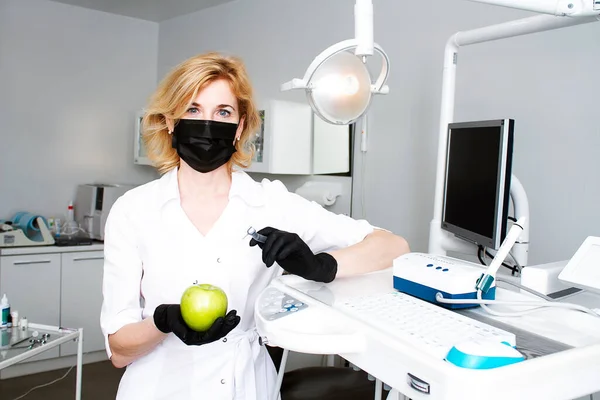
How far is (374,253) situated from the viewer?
1442mm

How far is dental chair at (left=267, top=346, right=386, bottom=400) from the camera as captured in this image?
6.55 ft

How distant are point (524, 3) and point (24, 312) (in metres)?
3.37

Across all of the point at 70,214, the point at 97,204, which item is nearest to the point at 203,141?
the point at 97,204

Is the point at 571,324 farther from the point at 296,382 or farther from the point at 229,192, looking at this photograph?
the point at 296,382

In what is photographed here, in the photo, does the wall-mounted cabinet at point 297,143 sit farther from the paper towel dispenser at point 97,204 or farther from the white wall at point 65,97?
the white wall at point 65,97

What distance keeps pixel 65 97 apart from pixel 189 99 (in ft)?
10.4

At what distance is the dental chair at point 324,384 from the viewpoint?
6.55 feet

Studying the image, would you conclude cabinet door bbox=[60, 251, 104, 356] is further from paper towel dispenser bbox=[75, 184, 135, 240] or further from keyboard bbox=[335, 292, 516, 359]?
keyboard bbox=[335, 292, 516, 359]

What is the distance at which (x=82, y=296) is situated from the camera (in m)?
3.68

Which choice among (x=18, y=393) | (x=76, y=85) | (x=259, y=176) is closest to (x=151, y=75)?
(x=76, y=85)

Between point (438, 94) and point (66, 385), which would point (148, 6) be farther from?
point (66, 385)

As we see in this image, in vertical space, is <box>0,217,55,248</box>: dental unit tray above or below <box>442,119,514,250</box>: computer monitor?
below

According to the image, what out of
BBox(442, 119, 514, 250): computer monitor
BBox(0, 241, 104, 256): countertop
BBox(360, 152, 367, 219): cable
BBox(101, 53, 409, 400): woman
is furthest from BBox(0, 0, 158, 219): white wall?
BBox(442, 119, 514, 250): computer monitor

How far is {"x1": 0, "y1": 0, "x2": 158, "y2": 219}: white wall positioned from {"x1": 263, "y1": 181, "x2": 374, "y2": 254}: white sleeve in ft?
10.1
